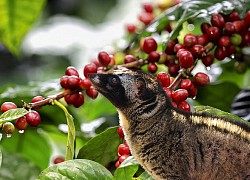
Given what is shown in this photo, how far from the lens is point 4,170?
1.22 metres

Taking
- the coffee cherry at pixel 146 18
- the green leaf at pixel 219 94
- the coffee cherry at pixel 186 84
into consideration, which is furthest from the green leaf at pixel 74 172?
the coffee cherry at pixel 146 18

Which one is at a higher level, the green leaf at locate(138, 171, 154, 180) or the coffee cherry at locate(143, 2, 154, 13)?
the coffee cherry at locate(143, 2, 154, 13)

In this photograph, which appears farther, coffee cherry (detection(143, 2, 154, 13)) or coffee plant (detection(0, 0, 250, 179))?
coffee cherry (detection(143, 2, 154, 13))

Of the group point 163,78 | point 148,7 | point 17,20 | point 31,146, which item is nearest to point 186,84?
point 163,78

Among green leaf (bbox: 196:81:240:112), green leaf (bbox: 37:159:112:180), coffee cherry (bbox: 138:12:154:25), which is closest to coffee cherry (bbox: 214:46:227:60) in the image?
green leaf (bbox: 196:81:240:112)

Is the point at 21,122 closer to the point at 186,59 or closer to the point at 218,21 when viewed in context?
the point at 186,59

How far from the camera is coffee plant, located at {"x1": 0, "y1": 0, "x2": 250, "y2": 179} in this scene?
0.97m

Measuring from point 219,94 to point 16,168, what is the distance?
479 millimetres

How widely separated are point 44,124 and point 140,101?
45 cm

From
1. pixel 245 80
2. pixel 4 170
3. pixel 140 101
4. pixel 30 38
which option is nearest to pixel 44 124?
pixel 4 170

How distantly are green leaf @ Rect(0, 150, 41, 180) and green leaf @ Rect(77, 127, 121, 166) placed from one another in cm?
24

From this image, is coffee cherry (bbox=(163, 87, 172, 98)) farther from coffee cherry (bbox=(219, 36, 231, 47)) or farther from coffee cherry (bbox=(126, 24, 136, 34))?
coffee cherry (bbox=(126, 24, 136, 34))

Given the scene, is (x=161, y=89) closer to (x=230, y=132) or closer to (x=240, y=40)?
(x=230, y=132)

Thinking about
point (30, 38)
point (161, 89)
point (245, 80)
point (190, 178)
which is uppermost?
point (161, 89)
